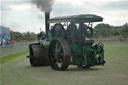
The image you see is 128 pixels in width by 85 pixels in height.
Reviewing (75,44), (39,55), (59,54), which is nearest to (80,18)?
(75,44)

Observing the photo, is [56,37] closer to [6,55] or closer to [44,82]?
[44,82]

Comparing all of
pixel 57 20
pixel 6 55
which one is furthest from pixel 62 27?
pixel 6 55

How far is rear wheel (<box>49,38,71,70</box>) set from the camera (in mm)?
13367

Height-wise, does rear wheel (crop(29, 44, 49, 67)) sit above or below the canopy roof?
below

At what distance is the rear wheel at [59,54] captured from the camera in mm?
13367

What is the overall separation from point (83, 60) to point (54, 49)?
1.43 metres

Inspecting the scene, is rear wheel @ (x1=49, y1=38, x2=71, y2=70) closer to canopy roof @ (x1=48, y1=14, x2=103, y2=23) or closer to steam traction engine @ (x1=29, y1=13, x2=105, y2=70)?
steam traction engine @ (x1=29, y1=13, x2=105, y2=70)

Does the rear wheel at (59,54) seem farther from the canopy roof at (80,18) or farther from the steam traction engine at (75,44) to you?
the canopy roof at (80,18)

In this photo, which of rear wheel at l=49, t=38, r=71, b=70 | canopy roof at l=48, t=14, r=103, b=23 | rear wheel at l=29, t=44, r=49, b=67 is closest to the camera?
rear wheel at l=49, t=38, r=71, b=70

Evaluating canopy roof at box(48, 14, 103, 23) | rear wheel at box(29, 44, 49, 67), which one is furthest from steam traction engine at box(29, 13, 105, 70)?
rear wheel at box(29, 44, 49, 67)

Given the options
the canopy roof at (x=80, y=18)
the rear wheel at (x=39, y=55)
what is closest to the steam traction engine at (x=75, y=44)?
the canopy roof at (x=80, y=18)

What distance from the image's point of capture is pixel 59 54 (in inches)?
554

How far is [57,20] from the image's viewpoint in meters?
14.4

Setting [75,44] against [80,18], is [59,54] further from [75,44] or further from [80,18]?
[80,18]
